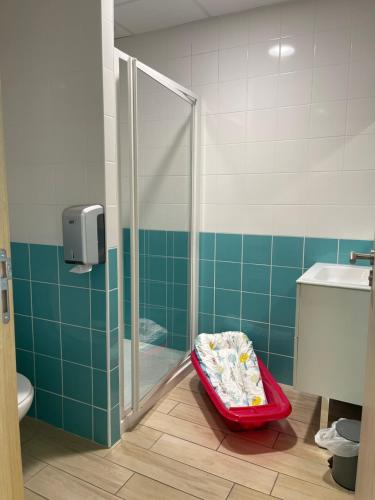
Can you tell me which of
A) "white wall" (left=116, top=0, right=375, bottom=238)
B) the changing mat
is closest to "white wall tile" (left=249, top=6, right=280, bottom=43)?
"white wall" (left=116, top=0, right=375, bottom=238)

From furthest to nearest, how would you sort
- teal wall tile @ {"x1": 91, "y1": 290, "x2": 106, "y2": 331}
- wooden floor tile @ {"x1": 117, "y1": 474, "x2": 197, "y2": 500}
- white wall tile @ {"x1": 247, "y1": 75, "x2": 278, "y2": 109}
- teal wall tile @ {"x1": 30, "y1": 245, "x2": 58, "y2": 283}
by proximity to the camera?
white wall tile @ {"x1": 247, "y1": 75, "x2": 278, "y2": 109}, teal wall tile @ {"x1": 30, "y1": 245, "x2": 58, "y2": 283}, teal wall tile @ {"x1": 91, "y1": 290, "x2": 106, "y2": 331}, wooden floor tile @ {"x1": 117, "y1": 474, "x2": 197, "y2": 500}

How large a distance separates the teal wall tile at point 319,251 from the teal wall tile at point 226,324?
0.61 m

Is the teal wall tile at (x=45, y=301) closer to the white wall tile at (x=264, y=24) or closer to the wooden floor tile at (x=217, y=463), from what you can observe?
the wooden floor tile at (x=217, y=463)

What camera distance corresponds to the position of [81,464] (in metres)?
1.71

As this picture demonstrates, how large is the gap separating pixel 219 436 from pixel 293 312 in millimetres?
874

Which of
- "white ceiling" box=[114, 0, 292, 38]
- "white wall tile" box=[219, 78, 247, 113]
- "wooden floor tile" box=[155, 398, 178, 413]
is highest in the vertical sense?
"white ceiling" box=[114, 0, 292, 38]

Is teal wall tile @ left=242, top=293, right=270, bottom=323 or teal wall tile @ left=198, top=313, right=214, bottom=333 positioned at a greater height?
teal wall tile @ left=242, top=293, right=270, bottom=323

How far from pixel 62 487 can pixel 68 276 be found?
888mm

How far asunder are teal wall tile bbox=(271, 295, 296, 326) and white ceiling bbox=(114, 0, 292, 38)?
68.8 inches

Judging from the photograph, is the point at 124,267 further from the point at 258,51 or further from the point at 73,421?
the point at 258,51

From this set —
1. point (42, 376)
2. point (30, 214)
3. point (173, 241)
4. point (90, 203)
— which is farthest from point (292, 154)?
point (42, 376)

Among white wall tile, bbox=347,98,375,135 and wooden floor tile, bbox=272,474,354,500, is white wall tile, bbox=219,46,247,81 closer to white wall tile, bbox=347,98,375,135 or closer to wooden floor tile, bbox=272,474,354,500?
white wall tile, bbox=347,98,375,135

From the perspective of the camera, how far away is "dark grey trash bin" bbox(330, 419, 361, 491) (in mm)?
1567

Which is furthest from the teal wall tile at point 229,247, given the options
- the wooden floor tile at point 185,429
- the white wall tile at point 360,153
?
the wooden floor tile at point 185,429
